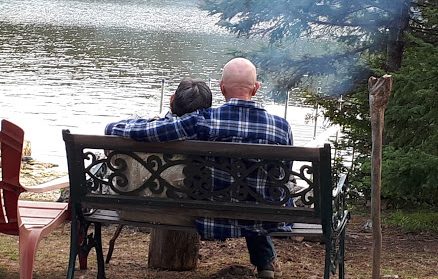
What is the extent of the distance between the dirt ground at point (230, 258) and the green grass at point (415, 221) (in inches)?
11.5

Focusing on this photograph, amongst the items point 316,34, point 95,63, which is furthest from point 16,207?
point 95,63

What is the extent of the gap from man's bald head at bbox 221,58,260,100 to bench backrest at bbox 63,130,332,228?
329mm

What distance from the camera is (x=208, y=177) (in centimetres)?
393

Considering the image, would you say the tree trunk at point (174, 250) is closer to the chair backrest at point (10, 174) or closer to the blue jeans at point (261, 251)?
the blue jeans at point (261, 251)

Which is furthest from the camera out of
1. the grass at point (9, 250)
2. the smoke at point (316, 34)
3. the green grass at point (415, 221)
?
the smoke at point (316, 34)

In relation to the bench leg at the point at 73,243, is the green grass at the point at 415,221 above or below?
below

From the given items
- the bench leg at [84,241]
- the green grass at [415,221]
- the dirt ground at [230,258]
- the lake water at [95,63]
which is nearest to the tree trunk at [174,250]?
the dirt ground at [230,258]

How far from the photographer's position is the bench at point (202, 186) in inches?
149

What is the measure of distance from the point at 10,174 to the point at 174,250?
3.20ft

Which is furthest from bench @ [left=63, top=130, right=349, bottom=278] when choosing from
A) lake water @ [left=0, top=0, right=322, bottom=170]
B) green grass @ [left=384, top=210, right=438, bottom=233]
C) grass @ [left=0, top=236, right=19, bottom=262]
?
lake water @ [left=0, top=0, right=322, bottom=170]

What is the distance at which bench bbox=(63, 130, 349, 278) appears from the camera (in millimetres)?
3783

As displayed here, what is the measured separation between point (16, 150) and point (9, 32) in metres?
32.1

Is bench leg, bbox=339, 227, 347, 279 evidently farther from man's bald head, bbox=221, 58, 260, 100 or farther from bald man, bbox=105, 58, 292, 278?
man's bald head, bbox=221, 58, 260, 100

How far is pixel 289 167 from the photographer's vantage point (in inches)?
151
